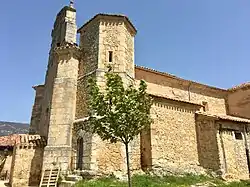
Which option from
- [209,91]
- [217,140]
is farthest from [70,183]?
[209,91]

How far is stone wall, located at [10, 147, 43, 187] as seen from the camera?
52.6 feet

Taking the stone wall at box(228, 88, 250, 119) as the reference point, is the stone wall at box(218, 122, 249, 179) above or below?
below

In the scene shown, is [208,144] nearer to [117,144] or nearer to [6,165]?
[117,144]

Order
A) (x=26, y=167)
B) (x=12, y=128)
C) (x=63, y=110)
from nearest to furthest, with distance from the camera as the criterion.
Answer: (x=26, y=167) < (x=63, y=110) < (x=12, y=128)

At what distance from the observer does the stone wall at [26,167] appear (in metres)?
16.0

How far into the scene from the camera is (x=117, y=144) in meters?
15.3

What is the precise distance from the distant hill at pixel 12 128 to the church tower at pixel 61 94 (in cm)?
3942

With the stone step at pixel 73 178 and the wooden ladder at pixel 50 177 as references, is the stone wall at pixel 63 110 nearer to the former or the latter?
the wooden ladder at pixel 50 177

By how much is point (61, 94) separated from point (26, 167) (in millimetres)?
5180

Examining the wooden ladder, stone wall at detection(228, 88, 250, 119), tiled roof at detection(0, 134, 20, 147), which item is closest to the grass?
the wooden ladder

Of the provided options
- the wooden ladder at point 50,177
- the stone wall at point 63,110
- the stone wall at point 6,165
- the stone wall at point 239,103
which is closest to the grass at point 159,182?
the wooden ladder at point 50,177

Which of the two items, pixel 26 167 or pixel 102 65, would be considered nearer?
pixel 26 167

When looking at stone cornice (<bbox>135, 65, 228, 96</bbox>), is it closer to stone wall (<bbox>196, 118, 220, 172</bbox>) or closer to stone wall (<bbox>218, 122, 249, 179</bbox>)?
stone wall (<bbox>196, 118, 220, 172</bbox>)

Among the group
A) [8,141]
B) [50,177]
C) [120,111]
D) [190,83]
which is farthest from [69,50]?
[190,83]
